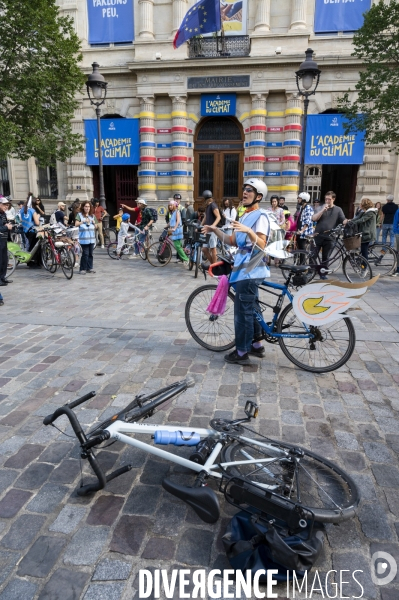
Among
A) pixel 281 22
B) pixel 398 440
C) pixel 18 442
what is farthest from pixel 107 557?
pixel 281 22

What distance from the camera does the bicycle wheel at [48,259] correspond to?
10.2 metres

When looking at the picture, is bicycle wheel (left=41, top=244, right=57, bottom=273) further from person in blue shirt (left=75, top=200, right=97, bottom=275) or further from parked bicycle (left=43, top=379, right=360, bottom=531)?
parked bicycle (left=43, top=379, right=360, bottom=531)

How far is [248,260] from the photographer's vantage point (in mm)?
4172

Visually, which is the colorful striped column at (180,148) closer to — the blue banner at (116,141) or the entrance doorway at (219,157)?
the entrance doorway at (219,157)

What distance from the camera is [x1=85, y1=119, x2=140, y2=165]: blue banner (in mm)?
19688


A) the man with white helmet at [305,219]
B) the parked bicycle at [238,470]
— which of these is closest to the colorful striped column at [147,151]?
the man with white helmet at [305,219]

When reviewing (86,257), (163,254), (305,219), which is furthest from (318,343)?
(163,254)

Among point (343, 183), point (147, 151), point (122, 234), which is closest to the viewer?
point (122, 234)

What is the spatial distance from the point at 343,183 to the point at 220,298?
1976 cm

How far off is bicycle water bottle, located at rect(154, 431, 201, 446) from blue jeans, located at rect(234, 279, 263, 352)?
202 cm

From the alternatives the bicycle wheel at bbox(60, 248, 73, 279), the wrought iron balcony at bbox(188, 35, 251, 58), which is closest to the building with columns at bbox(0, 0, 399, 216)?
the wrought iron balcony at bbox(188, 35, 251, 58)

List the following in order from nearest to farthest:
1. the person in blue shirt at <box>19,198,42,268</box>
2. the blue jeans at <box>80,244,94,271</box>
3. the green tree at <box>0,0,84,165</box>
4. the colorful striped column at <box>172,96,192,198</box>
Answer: the blue jeans at <box>80,244,94,271</box> < the person in blue shirt at <box>19,198,42,268</box> < the green tree at <box>0,0,84,165</box> < the colorful striped column at <box>172,96,192,198</box>

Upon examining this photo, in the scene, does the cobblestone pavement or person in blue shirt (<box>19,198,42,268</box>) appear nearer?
the cobblestone pavement

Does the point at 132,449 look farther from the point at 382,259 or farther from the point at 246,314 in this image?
the point at 382,259
